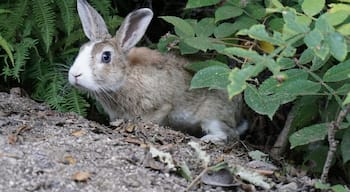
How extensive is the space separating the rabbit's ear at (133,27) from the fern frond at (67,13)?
15.9 inches

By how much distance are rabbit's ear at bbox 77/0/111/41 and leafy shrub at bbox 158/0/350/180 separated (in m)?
0.55

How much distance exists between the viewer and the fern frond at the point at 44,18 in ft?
20.0

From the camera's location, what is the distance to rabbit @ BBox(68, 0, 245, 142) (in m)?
6.10

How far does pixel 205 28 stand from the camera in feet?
18.8

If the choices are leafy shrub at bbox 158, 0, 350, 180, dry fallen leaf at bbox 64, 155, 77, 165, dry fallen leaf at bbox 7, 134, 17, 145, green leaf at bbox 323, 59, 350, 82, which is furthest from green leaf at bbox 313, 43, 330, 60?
dry fallen leaf at bbox 7, 134, 17, 145

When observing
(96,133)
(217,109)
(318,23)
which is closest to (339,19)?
(318,23)

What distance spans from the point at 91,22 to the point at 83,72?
20.1 inches

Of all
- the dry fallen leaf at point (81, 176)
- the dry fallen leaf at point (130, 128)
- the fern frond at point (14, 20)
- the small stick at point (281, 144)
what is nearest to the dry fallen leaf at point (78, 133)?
the dry fallen leaf at point (130, 128)

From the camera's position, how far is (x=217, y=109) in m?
6.20

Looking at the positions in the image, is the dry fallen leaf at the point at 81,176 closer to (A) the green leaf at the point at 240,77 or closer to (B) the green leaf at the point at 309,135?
(A) the green leaf at the point at 240,77

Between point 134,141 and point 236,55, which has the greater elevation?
point 236,55

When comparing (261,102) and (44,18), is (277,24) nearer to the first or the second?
(261,102)

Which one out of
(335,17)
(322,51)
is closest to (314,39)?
(322,51)

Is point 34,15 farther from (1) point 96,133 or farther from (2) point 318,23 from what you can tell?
(2) point 318,23
